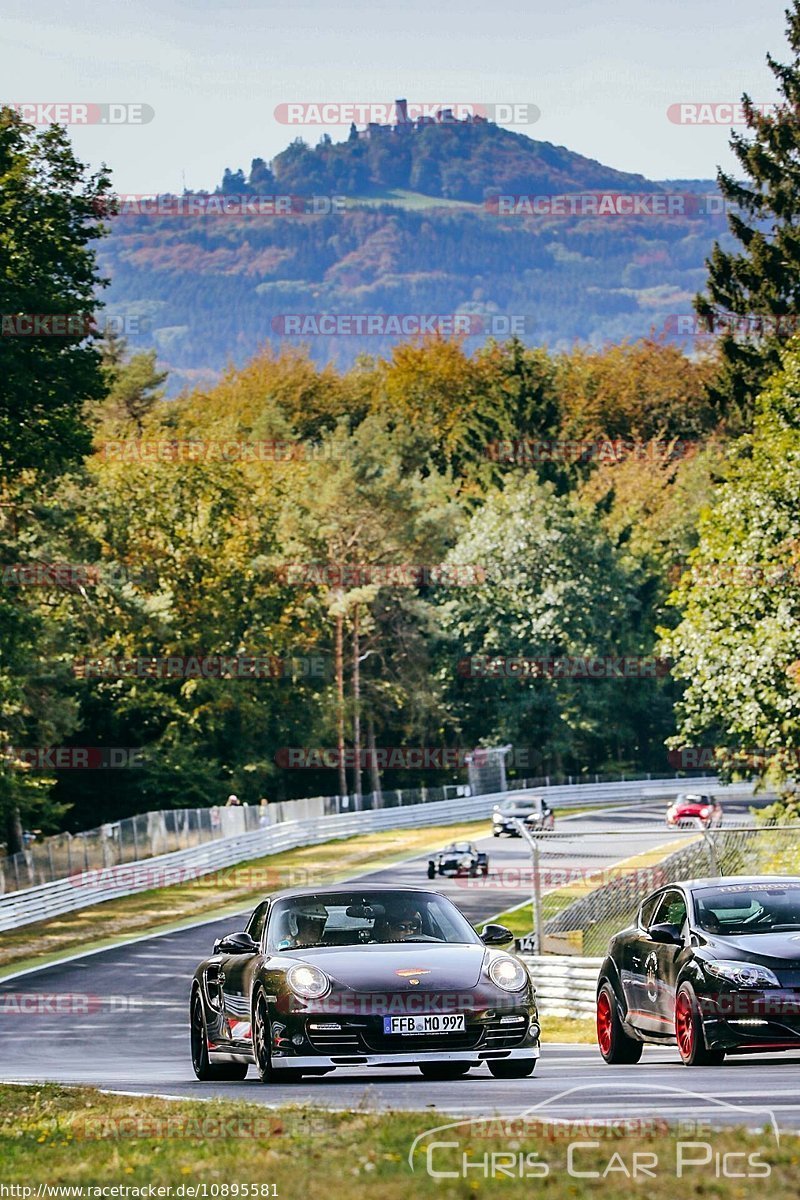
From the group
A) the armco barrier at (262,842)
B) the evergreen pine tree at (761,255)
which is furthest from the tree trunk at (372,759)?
the evergreen pine tree at (761,255)

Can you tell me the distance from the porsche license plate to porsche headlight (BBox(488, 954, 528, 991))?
A: 45 centimetres

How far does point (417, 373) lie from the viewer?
12388 centimetres

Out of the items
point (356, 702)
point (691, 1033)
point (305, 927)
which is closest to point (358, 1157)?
point (305, 927)

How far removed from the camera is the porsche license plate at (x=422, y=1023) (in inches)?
492

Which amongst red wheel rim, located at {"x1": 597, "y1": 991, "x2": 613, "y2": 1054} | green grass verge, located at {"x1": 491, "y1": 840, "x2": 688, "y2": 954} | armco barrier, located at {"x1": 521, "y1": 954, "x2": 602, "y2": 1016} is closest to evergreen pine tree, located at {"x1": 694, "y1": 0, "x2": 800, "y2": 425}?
green grass verge, located at {"x1": 491, "y1": 840, "x2": 688, "y2": 954}

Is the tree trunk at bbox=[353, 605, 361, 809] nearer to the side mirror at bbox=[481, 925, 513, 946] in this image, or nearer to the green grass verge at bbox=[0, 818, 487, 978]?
the green grass verge at bbox=[0, 818, 487, 978]

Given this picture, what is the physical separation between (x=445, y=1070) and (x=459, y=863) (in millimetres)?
40474

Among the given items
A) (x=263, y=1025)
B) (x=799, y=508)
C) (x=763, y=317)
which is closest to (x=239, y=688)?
(x=763, y=317)

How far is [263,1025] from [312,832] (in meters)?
55.3

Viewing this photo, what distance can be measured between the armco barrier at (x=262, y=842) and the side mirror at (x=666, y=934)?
3223 centimetres

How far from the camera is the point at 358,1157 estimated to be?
26.9 ft

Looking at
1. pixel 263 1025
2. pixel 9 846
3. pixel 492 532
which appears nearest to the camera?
pixel 263 1025

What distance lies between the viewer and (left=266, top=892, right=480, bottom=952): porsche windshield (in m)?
13.6

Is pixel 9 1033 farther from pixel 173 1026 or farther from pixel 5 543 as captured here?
pixel 5 543
